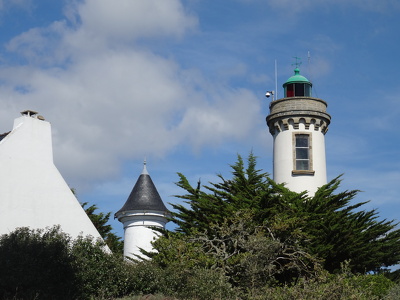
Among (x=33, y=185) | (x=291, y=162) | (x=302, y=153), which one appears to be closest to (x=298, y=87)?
(x=302, y=153)

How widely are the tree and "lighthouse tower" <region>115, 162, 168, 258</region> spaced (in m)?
4.78

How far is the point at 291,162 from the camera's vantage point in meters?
33.9

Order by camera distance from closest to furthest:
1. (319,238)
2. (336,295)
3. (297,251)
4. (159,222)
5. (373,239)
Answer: (336,295) → (297,251) → (319,238) → (373,239) → (159,222)

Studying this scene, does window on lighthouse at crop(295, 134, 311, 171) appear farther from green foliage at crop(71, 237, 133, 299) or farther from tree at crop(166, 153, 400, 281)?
green foliage at crop(71, 237, 133, 299)

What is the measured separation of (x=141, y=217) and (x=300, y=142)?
9048mm

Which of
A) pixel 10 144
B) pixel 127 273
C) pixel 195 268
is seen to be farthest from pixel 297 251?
pixel 10 144

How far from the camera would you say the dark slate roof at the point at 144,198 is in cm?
3336

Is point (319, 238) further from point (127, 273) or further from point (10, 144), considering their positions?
point (10, 144)

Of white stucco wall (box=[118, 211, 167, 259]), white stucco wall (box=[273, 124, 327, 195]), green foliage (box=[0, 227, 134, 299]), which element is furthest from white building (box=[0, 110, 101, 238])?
white stucco wall (box=[273, 124, 327, 195])

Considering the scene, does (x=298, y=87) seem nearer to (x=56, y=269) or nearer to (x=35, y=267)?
(x=56, y=269)

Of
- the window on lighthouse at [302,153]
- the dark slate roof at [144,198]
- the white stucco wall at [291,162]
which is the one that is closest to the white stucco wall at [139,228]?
the dark slate roof at [144,198]

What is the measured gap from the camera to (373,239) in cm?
2775

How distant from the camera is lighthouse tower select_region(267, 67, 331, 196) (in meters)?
33.6

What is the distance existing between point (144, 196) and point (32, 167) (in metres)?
9.51
